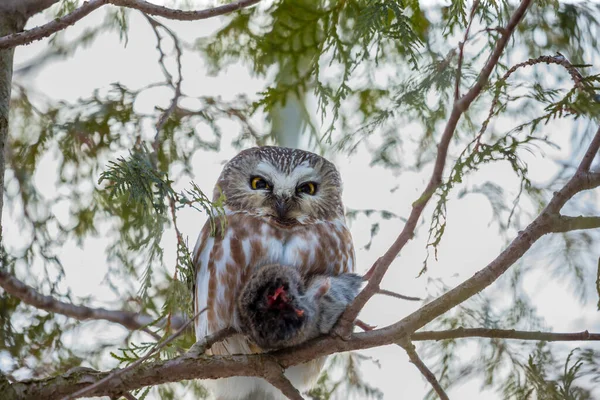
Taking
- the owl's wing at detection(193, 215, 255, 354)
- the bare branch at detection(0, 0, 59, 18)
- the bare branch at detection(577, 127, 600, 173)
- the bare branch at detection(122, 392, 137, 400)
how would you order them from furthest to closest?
the owl's wing at detection(193, 215, 255, 354), the bare branch at detection(0, 0, 59, 18), the bare branch at detection(122, 392, 137, 400), the bare branch at detection(577, 127, 600, 173)

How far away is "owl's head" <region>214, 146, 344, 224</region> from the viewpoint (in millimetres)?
3749

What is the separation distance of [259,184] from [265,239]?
45 centimetres

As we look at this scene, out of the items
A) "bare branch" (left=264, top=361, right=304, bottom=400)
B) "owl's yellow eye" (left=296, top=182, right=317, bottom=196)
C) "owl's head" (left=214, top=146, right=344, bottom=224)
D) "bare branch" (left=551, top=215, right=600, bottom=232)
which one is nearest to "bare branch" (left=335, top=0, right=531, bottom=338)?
"bare branch" (left=264, top=361, right=304, bottom=400)

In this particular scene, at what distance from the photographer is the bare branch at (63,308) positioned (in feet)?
11.3

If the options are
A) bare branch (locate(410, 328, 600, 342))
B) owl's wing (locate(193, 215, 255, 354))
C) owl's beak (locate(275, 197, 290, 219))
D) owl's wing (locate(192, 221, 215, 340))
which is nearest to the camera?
bare branch (locate(410, 328, 600, 342))

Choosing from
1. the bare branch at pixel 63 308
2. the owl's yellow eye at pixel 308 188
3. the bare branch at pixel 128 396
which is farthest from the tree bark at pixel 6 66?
the owl's yellow eye at pixel 308 188

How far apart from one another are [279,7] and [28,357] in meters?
2.11

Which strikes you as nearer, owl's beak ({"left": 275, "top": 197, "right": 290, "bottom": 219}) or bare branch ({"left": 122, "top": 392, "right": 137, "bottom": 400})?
bare branch ({"left": 122, "top": 392, "right": 137, "bottom": 400})

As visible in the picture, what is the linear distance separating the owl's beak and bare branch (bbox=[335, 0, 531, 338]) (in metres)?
1.21

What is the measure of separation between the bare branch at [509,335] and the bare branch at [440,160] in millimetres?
274

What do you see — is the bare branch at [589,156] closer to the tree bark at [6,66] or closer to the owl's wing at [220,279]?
the owl's wing at [220,279]

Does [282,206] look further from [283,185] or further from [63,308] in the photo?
[63,308]

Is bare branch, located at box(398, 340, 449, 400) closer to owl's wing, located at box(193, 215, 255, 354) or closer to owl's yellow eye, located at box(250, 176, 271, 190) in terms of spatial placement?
owl's wing, located at box(193, 215, 255, 354)

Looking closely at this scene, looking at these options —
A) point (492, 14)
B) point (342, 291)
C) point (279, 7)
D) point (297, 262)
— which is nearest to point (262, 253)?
point (297, 262)
